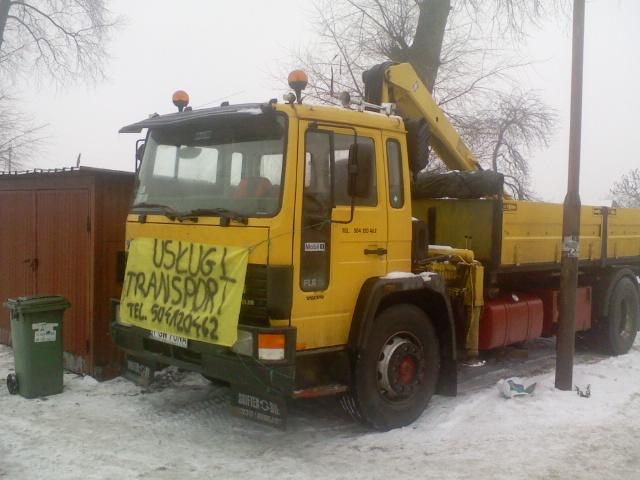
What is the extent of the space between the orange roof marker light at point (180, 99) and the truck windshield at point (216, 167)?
0.41 metres

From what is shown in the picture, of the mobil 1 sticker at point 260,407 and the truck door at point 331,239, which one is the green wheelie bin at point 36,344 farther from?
the truck door at point 331,239

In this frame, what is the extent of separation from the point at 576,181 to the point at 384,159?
2537 millimetres

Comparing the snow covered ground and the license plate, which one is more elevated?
the license plate

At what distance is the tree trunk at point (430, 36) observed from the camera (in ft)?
48.8

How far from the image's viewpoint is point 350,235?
5.53 m

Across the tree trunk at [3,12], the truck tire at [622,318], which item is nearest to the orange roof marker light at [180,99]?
the truck tire at [622,318]

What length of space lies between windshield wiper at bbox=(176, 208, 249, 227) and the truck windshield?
0.01m

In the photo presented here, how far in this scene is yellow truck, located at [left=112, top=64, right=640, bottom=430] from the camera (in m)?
5.05

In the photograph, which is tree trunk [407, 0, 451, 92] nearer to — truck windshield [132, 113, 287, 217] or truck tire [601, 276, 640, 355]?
truck tire [601, 276, 640, 355]

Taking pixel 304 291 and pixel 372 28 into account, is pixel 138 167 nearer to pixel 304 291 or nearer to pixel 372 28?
pixel 304 291

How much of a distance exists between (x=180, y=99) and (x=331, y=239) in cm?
217

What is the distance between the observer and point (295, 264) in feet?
16.6

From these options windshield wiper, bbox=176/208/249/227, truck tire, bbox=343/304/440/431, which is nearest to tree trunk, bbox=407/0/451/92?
truck tire, bbox=343/304/440/431

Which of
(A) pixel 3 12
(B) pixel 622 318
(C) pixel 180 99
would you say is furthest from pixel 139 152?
(A) pixel 3 12
